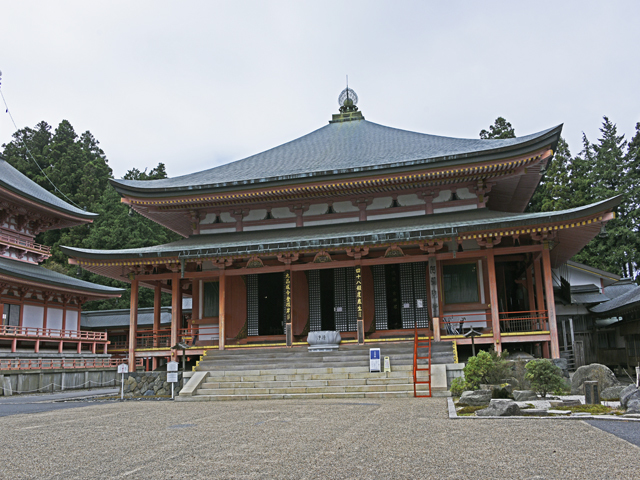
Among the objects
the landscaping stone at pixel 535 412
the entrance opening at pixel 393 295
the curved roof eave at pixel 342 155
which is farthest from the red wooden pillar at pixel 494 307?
the landscaping stone at pixel 535 412

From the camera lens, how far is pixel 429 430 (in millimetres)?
7781

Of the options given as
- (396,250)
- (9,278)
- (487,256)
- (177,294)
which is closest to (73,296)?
(9,278)

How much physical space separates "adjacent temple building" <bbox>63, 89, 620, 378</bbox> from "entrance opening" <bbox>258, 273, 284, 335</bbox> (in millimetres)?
39

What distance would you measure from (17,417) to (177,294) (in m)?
8.19

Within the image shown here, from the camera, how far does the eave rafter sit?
1767 centimetres

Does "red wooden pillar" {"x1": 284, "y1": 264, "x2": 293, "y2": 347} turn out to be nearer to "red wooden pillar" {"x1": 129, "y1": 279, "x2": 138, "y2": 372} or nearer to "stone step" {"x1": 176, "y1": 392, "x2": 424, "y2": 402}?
"stone step" {"x1": 176, "y1": 392, "x2": 424, "y2": 402}

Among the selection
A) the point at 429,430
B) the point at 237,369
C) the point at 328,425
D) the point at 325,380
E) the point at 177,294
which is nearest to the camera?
the point at 429,430

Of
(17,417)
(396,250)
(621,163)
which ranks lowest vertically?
(17,417)

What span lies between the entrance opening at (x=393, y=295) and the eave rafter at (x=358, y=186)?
2927 millimetres

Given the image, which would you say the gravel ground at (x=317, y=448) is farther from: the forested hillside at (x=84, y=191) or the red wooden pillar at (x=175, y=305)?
the forested hillside at (x=84, y=191)

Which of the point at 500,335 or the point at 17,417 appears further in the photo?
the point at 500,335

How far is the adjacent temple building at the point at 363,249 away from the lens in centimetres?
1702

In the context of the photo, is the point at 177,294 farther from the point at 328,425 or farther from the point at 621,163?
the point at 621,163

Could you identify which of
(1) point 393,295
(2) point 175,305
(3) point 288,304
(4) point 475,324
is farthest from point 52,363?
(4) point 475,324
